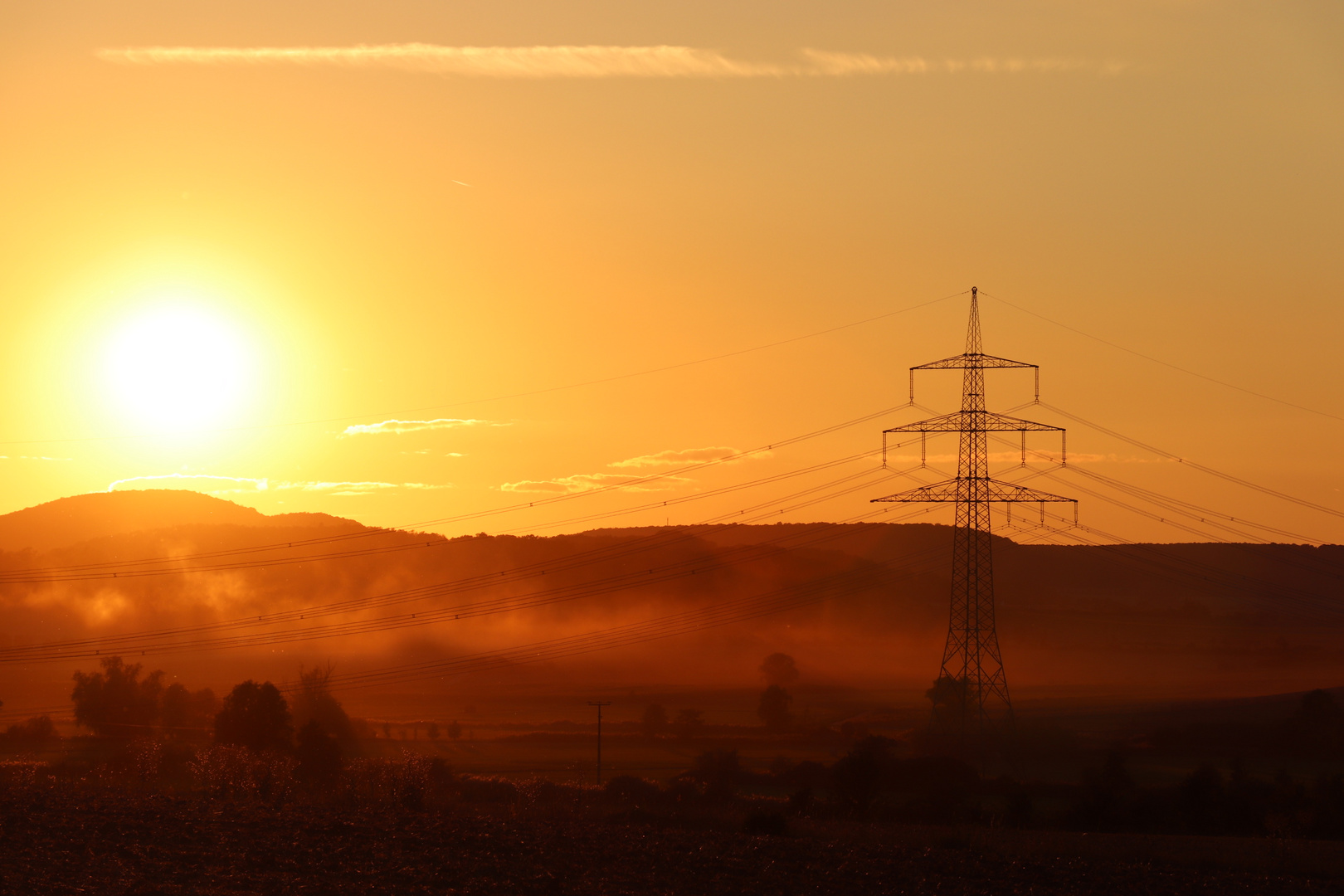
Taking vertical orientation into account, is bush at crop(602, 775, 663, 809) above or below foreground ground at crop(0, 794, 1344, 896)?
below

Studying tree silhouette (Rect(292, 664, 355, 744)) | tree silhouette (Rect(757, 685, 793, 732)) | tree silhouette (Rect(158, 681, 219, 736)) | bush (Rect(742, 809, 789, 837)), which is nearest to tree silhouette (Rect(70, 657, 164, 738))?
tree silhouette (Rect(158, 681, 219, 736))

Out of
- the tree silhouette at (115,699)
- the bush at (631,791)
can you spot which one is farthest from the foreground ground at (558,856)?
the tree silhouette at (115,699)

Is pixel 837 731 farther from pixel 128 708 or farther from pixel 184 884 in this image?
pixel 184 884

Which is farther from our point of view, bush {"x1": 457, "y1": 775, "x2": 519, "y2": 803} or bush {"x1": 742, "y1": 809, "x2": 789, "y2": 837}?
bush {"x1": 457, "y1": 775, "x2": 519, "y2": 803}

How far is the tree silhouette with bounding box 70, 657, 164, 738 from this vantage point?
97.4m

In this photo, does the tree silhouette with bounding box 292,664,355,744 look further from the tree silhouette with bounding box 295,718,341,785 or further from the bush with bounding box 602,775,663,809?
the bush with bounding box 602,775,663,809

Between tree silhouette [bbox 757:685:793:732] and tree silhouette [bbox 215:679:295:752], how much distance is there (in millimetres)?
39488

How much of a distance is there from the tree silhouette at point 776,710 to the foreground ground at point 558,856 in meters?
60.8

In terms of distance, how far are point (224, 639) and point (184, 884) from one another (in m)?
181

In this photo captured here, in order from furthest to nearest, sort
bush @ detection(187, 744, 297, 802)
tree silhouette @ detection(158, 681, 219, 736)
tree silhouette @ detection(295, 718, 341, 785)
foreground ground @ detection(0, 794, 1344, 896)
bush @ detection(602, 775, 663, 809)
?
1. tree silhouette @ detection(158, 681, 219, 736)
2. tree silhouette @ detection(295, 718, 341, 785)
3. bush @ detection(602, 775, 663, 809)
4. bush @ detection(187, 744, 297, 802)
5. foreground ground @ detection(0, 794, 1344, 896)

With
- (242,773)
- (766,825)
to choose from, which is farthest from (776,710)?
(766,825)

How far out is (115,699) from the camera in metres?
102

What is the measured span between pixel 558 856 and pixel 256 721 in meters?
53.4

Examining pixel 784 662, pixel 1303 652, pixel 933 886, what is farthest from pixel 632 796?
pixel 1303 652
